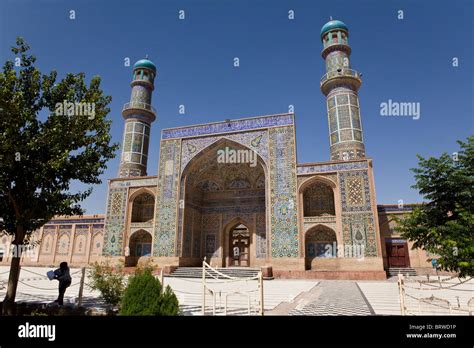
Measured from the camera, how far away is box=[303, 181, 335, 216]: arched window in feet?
53.7

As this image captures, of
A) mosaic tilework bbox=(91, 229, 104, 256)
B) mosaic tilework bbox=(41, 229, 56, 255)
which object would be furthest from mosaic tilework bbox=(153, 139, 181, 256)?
mosaic tilework bbox=(41, 229, 56, 255)

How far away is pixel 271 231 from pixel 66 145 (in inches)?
421

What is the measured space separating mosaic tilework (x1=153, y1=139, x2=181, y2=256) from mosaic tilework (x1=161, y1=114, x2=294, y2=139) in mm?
613

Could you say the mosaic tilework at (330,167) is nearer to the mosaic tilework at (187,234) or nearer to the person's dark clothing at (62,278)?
the mosaic tilework at (187,234)

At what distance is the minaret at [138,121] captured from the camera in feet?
66.3

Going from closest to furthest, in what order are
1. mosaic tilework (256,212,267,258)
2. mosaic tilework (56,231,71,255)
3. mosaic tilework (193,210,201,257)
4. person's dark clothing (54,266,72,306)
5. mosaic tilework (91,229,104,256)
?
person's dark clothing (54,266,72,306) → mosaic tilework (256,212,267,258) → mosaic tilework (193,210,201,257) → mosaic tilework (91,229,104,256) → mosaic tilework (56,231,71,255)

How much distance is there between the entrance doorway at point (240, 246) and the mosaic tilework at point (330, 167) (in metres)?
5.26

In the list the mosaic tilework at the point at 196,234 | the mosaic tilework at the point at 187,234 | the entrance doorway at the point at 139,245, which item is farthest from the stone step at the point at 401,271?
the entrance doorway at the point at 139,245

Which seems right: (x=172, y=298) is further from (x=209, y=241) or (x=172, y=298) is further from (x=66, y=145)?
(x=209, y=241)

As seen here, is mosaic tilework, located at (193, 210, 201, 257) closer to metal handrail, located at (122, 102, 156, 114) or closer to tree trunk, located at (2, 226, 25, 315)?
metal handrail, located at (122, 102, 156, 114)

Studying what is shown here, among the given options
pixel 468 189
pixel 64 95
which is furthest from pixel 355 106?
pixel 64 95

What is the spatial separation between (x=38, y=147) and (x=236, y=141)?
11827mm

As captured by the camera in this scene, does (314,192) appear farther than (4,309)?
Yes
